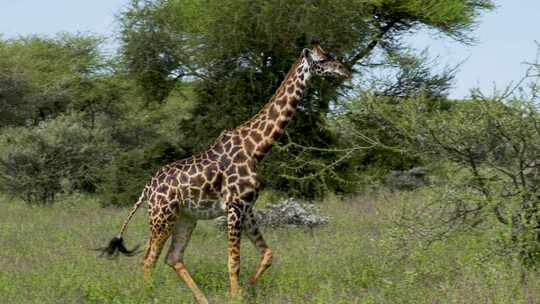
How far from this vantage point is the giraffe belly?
10453mm

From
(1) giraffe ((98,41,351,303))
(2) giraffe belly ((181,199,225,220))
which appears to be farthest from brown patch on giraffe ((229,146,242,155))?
(2) giraffe belly ((181,199,225,220))

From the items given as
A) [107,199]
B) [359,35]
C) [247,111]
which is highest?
[359,35]

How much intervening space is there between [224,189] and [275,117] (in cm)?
113

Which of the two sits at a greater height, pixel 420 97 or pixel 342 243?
pixel 420 97

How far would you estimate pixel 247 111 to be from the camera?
2356 centimetres

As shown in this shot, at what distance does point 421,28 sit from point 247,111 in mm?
13502

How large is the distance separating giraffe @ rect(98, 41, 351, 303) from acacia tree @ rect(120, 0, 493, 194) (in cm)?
998

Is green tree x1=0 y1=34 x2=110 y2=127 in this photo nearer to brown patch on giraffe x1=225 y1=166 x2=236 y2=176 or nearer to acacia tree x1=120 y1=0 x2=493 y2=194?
acacia tree x1=120 y1=0 x2=493 y2=194

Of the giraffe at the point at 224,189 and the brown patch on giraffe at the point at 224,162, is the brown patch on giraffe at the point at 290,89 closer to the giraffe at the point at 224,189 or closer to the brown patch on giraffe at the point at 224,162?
the giraffe at the point at 224,189

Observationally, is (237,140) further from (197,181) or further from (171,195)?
(171,195)

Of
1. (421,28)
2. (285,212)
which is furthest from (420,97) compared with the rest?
(421,28)

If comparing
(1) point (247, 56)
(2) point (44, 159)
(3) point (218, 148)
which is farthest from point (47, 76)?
(3) point (218, 148)

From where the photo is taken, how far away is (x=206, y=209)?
414 inches

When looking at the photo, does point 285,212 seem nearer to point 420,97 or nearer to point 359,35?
point 420,97
